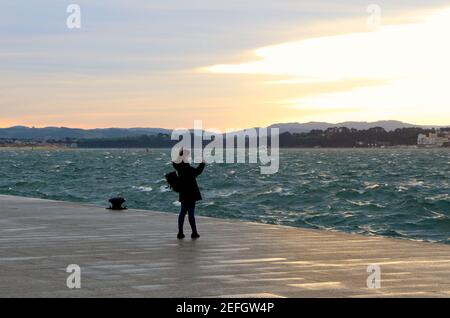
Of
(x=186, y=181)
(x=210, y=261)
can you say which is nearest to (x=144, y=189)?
(x=186, y=181)

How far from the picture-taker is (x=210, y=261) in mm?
13781

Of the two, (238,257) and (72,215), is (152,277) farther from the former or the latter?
(72,215)

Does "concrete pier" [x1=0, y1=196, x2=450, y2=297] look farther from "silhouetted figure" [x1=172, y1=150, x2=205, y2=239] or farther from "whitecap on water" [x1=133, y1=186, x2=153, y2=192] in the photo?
"whitecap on water" [x1=133, y1=186, x2=153, y2=192]

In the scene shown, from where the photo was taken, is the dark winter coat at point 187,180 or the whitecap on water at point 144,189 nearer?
the dark winter coat at point 187,180

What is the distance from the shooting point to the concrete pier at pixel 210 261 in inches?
436

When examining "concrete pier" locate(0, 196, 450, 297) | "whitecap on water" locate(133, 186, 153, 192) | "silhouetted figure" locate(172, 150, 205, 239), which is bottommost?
"whitecap on water" locate(133, 186, 153, 192)

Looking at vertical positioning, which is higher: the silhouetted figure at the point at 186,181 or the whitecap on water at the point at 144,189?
the silhouetted figure at the point at 186,181

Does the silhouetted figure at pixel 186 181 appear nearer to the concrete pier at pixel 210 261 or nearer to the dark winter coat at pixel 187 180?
the dark winter coat at pixel 187 180

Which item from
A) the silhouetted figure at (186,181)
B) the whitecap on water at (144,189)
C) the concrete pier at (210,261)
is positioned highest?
the silhouetted figure at (186,181)

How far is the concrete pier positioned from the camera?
11.1 m

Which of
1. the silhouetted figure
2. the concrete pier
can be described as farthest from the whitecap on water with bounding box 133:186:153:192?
the silhouetted figure

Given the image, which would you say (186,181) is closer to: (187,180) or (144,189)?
(187,180)

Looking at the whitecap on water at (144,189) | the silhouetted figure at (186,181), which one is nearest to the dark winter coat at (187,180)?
A: the silhouetted figure at (186,181)
